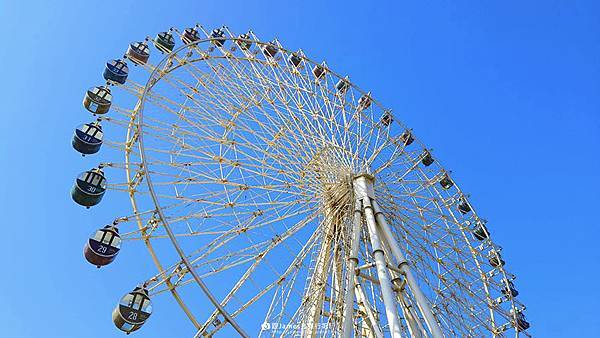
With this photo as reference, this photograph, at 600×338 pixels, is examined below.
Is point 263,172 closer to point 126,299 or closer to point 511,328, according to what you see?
point 126,299

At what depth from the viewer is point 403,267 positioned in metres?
12.0

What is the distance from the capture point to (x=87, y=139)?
502 inches

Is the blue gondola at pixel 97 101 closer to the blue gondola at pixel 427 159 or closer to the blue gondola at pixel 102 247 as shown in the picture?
the blue gondola at pixel 102 247

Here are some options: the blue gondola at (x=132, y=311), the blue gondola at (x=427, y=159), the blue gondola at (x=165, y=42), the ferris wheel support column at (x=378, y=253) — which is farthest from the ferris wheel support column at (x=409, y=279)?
the blue gondola at (x=165, y=42)

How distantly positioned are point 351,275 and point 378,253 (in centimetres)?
76

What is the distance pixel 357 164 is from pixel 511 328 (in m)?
6.43

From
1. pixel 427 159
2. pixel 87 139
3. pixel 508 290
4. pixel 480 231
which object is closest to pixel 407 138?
pixel 427 159

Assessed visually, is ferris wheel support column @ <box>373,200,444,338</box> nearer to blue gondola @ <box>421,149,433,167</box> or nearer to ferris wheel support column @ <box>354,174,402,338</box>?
ferris wheel support column @ <box>354,174,402,338</box>

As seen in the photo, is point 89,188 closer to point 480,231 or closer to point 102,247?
point 102,247

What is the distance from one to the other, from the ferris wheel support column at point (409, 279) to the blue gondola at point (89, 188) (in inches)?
248

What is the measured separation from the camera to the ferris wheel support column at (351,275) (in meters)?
10.5

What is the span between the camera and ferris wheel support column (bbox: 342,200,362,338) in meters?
10.5

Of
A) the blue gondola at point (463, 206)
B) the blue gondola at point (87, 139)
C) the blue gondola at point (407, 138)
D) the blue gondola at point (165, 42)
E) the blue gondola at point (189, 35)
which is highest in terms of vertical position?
the blue gondola at point (189, 35)

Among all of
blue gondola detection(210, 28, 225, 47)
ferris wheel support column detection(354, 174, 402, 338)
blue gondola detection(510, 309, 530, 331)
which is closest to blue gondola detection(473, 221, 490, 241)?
blue gondola detection(510, 309, 530, 331)
